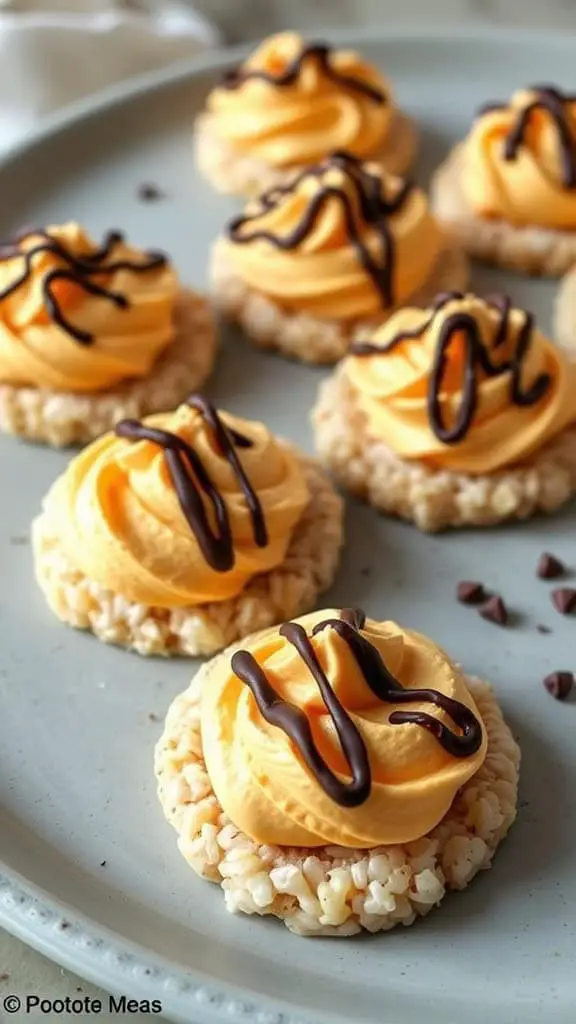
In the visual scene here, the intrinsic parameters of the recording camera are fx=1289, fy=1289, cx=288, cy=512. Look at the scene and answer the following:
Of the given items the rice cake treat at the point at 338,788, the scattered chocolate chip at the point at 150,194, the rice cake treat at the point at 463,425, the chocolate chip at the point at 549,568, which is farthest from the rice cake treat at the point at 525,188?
the rice cake treat at the point at 338,788

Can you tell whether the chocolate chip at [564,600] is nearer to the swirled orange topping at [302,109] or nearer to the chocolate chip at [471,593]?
the chocolate chip at [471,593]

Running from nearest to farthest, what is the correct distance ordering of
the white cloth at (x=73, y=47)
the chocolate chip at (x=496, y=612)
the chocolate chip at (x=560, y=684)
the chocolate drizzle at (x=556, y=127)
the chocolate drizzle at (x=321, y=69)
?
the chocolate chip at (x=560, y=684) < the chocolate chip at (x=496, y=612) < the chocolate drizzle at (x=556, y=127) < the chocolate drizzle at (x=321, y=69) < the white cloth at (x=73, y=47)

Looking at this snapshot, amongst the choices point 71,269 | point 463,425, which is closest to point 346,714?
point 463,425

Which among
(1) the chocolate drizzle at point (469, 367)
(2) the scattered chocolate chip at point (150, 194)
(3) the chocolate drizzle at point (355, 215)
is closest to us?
(1) the chocolate drizzle at point (469, 367)

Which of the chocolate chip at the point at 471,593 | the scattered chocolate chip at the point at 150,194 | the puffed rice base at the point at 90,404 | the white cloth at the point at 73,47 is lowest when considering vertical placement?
the chocolate chip at the point at 471,593

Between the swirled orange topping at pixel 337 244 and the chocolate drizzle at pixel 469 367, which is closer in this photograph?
the chocolate drizzle at pixel 469 367

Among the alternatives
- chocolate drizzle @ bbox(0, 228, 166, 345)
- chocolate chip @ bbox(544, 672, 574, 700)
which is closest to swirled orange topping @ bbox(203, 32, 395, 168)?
chocolate drizzle @ bbox(0, 228, 166, 345)

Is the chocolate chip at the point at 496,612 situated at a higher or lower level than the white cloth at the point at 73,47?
lower

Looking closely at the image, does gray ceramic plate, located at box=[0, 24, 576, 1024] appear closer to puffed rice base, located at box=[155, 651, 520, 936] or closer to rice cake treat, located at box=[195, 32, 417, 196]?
puffed rice base, located at box=[155, 651, 520, 936]
